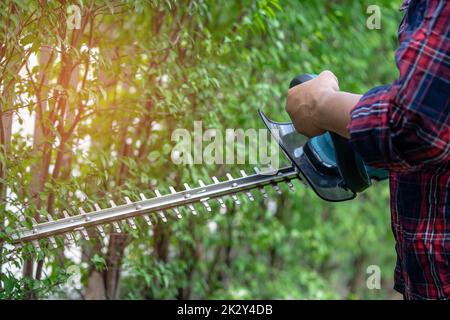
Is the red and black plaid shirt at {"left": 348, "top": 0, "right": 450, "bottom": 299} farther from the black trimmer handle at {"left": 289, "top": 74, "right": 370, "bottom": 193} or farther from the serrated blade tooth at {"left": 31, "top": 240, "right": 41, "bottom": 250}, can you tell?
the serrated blade tooth at {"left": 31, "top": 240, "right": 41, "bottom": 250}

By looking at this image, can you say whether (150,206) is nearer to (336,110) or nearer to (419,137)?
(336,110)

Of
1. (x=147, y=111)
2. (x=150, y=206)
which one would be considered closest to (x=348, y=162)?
(x=150, y=206)

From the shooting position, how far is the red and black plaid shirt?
1.41 m

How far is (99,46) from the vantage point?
2857 mm

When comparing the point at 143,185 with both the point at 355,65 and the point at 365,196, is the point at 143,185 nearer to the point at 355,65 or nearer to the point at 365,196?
the point at 355,65

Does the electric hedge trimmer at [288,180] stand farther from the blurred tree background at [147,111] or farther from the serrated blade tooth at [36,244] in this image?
the blurred tree background at [147,111]

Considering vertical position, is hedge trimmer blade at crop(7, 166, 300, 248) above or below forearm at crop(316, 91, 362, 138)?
below

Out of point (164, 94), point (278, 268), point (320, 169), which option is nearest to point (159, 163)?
point (164, 94)

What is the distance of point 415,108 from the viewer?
4.60 feet

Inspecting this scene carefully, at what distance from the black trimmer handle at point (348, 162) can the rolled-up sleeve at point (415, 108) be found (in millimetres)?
259

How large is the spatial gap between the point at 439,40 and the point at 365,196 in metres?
4.93

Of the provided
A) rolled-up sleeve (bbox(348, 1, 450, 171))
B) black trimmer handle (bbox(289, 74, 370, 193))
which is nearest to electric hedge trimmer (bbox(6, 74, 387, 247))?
black trimmer handle (bbox(289, 74, 370, 193))

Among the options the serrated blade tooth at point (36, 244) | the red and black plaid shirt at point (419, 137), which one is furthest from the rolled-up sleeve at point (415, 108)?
the serrated blade tooth at point (36, 244)

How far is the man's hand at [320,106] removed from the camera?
1.57 meters
